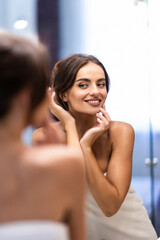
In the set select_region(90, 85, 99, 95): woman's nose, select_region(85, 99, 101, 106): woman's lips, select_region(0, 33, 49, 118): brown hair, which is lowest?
select_region(85, 99, 101, 106): woman's lips

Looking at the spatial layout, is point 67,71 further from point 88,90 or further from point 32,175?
point 32,175

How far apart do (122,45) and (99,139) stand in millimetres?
602

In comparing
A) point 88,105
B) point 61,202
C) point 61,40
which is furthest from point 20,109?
point 61,40

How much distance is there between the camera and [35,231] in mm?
562

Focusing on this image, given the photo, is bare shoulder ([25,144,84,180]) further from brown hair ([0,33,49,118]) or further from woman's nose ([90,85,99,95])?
woman's nose ([90,85,99,95])

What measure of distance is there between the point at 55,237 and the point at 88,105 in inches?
38.2

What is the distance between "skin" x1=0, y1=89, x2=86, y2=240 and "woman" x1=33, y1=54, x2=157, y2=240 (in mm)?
774

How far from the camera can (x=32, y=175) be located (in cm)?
57

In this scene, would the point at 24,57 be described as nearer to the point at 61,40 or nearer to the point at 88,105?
the point at 88,105

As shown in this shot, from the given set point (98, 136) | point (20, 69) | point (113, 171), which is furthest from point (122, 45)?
point (20, 69)

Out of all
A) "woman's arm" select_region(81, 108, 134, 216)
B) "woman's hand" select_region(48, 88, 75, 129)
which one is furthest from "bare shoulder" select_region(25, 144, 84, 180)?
"woman's hand" select_region(48, 88, 75, 129)

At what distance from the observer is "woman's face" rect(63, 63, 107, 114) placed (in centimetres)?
150

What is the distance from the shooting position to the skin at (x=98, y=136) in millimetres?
1366

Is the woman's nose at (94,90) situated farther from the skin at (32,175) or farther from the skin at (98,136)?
the skin at (32,175)
